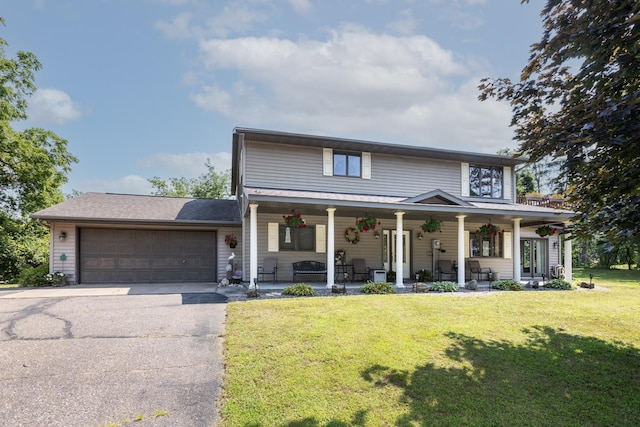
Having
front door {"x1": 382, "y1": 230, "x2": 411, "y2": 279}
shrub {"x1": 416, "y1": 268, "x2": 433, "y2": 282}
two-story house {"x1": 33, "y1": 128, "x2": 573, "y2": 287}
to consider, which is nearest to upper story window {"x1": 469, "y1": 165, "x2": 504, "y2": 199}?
two-story house {"x1": 33, "y1": 128, "x2": 573, "y2": 287}

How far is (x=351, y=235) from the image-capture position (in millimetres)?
12125

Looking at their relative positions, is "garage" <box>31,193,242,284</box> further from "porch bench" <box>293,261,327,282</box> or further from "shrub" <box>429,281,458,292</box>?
"shrub" <box>429,281,458,292</box>

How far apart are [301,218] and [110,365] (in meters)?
6.96

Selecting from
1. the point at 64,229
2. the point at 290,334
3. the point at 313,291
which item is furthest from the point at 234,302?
the point at 64,229

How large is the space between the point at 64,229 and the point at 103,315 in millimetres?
6670

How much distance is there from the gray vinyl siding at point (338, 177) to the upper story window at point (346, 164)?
0.22 metres

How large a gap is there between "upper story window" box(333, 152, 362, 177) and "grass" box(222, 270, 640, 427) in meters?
6.11

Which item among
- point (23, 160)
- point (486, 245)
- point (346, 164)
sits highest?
point (23, 160)

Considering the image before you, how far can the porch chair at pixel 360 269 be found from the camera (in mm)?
11891

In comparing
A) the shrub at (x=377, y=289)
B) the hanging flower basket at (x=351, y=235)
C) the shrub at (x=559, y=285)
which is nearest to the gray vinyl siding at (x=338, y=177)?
the hanging flower basket at (x=351, y=235)

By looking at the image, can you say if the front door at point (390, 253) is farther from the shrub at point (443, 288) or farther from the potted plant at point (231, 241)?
the potted plant at point (231, 241)

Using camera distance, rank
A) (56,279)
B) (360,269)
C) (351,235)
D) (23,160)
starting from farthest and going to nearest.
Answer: (23,160) → (351,235) → (360,269) → (56,279)

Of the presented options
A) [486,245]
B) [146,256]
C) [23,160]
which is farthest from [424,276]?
[23,160]

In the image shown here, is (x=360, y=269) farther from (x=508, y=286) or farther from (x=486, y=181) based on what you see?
(x=486, y=181)
